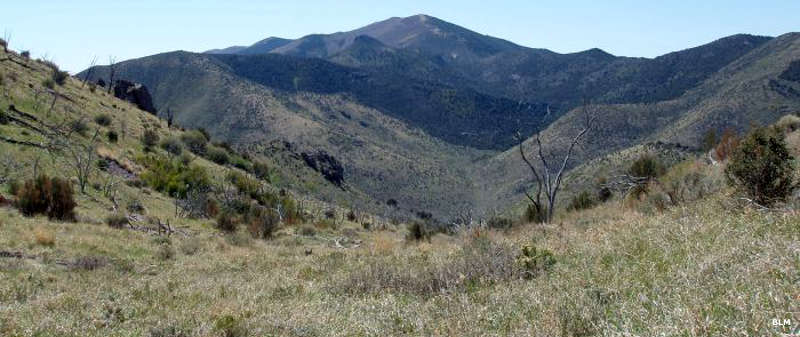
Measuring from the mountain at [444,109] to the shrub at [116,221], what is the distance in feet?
149

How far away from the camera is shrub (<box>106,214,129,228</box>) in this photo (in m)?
19.1

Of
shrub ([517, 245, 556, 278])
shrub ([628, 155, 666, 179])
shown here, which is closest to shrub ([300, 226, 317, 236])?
shrub ([628, 155, 666, 179])

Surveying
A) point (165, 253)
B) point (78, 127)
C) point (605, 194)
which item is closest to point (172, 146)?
point (78, 127)

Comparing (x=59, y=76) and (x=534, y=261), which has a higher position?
(x=59, y=76)

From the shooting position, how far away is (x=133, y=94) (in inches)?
2486

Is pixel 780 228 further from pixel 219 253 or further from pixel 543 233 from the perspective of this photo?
pixel 219 253

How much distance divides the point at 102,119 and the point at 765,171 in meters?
42.4

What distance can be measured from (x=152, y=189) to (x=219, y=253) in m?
19.5

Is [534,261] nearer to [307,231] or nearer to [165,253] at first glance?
[165,253]

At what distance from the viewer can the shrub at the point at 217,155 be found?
2035 inches

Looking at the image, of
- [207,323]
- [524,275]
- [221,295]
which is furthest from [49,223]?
[524,275]

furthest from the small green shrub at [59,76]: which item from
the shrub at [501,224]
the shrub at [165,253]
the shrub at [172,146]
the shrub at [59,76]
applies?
the shrub at [165,253]

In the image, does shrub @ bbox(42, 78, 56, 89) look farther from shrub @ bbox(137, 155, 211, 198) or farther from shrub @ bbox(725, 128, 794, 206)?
shrub @ bbox(725, 128, 794, 206)

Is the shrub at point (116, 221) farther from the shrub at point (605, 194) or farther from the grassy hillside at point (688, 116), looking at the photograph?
the grassy hillside at point (688, 116)
